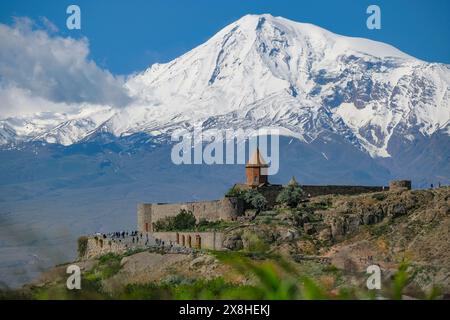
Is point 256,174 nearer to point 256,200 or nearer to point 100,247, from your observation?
point 256,200

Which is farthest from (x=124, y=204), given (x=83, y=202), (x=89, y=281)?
(x=89, y=281)

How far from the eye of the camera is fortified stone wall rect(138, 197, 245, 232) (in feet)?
170

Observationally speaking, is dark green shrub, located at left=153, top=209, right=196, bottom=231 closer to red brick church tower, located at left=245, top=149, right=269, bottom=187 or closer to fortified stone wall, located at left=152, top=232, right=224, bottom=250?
fortified stone wall, located at left=152, top=232, right=224, bottom=250

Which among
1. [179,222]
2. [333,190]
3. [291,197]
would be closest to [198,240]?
[291,197]

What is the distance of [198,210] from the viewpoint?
179 feet

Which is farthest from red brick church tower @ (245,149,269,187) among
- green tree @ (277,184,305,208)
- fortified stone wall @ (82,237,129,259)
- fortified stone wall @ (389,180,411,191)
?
fortified stone wall @ (82,237,129,259)

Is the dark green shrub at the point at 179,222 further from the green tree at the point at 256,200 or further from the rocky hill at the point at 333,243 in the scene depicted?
the rocky hill at the point at 333,243

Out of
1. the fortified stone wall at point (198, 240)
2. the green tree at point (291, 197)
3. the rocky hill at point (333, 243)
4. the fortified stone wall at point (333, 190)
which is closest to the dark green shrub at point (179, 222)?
the fortified stone wall at point (198, 240)

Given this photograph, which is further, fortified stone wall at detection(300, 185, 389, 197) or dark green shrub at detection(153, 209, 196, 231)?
fortified stone wall at detection(300, 185, 389, 197)

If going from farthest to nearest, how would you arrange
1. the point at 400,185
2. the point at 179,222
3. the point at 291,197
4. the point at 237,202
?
the point at 179,222, the point at 400,185, the point at 291,197, the point at 237,202

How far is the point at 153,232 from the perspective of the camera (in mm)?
54281

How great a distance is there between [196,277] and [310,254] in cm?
963
